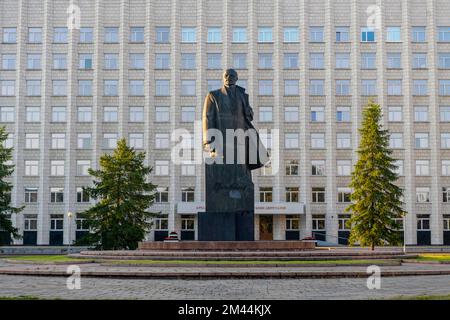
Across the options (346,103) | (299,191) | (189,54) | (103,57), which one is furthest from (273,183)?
(103,57)

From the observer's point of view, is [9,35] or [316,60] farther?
→ [9,35]

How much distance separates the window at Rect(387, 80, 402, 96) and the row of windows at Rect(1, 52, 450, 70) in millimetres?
1354

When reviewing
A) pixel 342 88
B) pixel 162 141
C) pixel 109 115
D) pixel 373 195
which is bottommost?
pixel 373 195

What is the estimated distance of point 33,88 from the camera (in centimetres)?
5994

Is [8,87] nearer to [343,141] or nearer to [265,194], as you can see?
[265,194]

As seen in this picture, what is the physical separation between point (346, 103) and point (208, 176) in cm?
3868

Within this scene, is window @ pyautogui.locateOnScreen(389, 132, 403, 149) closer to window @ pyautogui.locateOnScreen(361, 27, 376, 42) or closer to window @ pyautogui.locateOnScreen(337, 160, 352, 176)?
window @ pyautogui.locateOnScreen(337, 160, 352, 176)

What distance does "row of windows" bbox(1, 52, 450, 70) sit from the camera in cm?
5984

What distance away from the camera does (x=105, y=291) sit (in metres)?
13.9

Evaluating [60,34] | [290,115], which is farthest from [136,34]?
[290,115]

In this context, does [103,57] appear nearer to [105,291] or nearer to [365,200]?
[365,200]

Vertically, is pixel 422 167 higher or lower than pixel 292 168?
higher

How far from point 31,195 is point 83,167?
5.15 meters
